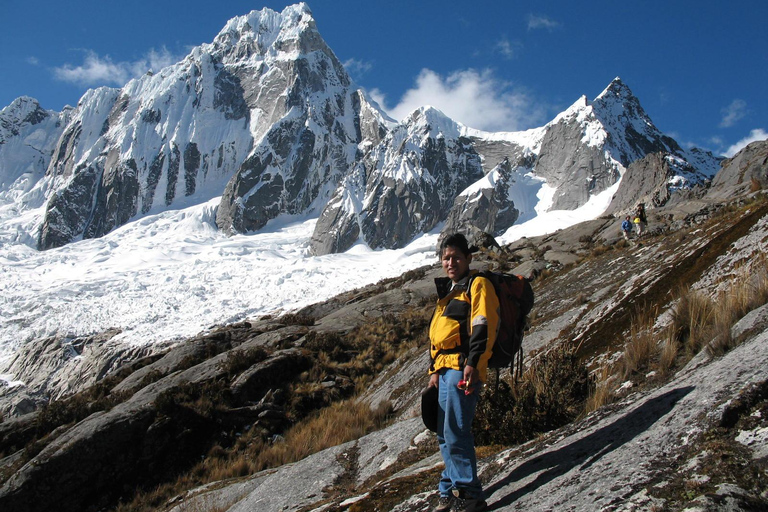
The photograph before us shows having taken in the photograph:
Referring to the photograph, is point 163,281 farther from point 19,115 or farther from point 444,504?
point 19,115

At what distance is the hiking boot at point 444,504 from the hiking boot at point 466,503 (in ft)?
0.18

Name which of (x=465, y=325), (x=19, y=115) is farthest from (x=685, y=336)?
(x=19, y=115)

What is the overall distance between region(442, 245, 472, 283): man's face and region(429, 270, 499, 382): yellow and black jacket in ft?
0.28

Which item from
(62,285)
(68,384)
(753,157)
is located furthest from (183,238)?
Answer: (753,157)

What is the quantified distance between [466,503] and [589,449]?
0.77 metres

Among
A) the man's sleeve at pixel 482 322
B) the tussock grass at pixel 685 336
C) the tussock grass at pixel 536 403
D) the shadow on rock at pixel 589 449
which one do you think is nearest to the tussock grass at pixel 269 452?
the tussock grass at pixel 536 403

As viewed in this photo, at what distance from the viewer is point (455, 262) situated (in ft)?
11.3

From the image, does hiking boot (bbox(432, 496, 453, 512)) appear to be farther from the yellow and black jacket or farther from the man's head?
the man's head

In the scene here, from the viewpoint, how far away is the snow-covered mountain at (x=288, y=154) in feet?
324

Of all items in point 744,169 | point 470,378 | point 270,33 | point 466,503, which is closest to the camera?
point 466,503

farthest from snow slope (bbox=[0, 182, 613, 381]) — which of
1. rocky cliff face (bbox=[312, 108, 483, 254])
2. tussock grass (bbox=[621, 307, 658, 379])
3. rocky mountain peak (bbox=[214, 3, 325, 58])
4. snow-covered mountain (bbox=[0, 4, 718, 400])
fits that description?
rocky mountain peak (bbox=[214, 3, 325, 58])

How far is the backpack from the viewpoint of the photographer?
3.10 m

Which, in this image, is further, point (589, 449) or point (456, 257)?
point (456, 257)

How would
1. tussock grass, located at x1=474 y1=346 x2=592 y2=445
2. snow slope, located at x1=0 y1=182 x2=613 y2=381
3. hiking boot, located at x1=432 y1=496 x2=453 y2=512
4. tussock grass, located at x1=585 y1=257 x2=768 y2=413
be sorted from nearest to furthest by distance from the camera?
hiking boot, located at x1=432 y1=496 x2=453 y2=512 → tussock grass, located at x1=585 y1=257 x2=768 y2=413 → tussock grass, located at x1=474 y1=346 x2=592 y2=445 → snow slope, located at x1=0 y1=182 x2=613 y2=381
